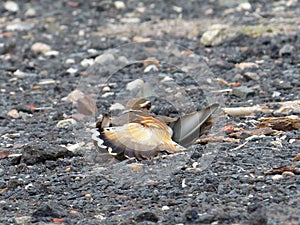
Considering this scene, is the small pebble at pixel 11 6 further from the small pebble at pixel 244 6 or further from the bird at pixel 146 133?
the bird at pixel 146 133

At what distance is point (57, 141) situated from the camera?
4.82 m

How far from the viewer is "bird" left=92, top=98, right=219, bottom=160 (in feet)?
13.9

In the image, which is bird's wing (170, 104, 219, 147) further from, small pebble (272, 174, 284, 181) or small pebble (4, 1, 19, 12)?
small pebble (4, 1, 19, 12)

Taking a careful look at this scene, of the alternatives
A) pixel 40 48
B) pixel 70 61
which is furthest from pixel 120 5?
pixel 70 61

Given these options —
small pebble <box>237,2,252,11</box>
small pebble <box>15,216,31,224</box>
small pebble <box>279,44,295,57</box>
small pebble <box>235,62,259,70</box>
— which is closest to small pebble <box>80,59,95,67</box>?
small pebble <box>235,62,259,70</box>

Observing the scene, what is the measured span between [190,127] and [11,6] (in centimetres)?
443

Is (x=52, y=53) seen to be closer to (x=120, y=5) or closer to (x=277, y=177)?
(x=120, y=5)

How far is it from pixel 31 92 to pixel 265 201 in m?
3.02

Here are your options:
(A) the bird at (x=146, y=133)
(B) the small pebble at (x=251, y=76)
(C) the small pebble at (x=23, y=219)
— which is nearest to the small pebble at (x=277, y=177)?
(A) the bird at (x=146, y=133)

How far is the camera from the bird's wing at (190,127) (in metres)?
4.39

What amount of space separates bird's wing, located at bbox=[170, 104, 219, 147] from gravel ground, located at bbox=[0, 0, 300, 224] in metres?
0.10

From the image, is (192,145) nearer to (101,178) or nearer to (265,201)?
(101,178)

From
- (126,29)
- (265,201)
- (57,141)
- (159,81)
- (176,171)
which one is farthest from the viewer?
(126,29)

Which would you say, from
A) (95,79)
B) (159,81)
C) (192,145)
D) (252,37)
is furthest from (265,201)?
(252,37)
